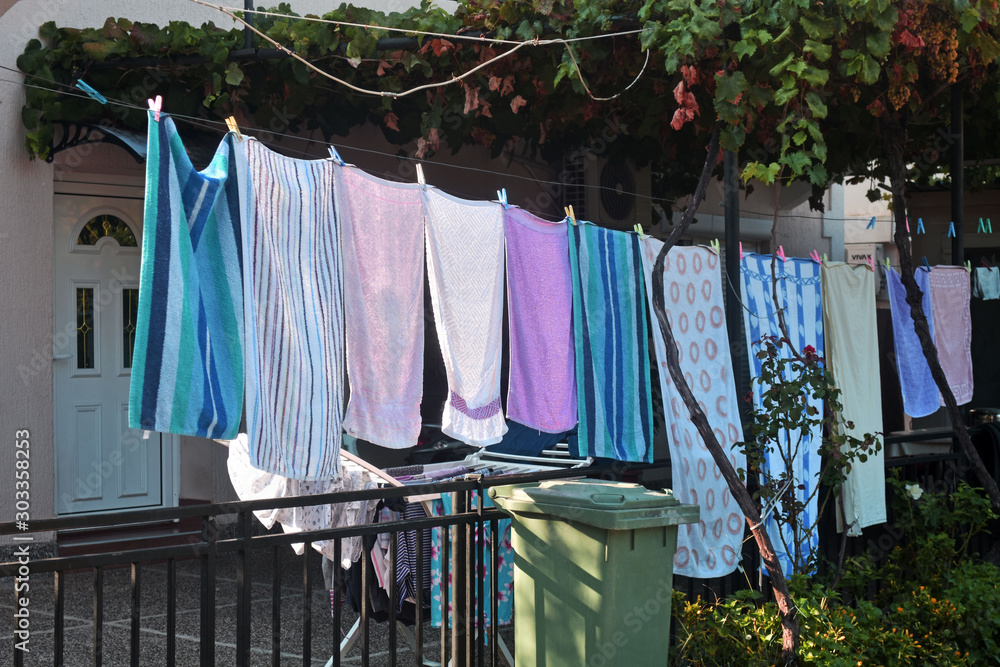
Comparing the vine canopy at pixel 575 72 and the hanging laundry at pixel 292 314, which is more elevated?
the vine canopy at pixel 575 72

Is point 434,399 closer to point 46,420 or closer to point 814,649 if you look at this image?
point 46,420

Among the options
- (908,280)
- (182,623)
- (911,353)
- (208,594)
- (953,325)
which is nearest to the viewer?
(208,594)

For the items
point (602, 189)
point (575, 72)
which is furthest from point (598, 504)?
point (602, 189)

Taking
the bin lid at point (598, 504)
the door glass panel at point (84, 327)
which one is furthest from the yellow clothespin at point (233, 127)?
the door glass panel at point (84, 327)

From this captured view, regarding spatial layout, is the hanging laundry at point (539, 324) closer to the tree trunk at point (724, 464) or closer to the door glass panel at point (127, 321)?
the tree trunk at point (724, 464)

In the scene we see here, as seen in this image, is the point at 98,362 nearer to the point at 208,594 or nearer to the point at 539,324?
the point at 539,324

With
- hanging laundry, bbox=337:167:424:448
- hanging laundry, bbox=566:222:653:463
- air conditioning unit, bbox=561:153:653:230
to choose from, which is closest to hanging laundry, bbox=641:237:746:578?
hanging laundry, bbox=566:222:653:463

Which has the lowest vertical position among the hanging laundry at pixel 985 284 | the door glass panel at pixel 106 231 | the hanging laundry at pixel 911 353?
the hanging laundry at pixel 911 353

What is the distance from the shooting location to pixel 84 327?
7504mm

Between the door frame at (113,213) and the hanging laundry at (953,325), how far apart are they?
594 cm

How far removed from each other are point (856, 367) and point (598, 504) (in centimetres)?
315

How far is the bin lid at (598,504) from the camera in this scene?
3787 millimetres

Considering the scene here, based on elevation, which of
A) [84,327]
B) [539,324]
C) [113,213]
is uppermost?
[113,213]

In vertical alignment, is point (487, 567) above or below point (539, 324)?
below
